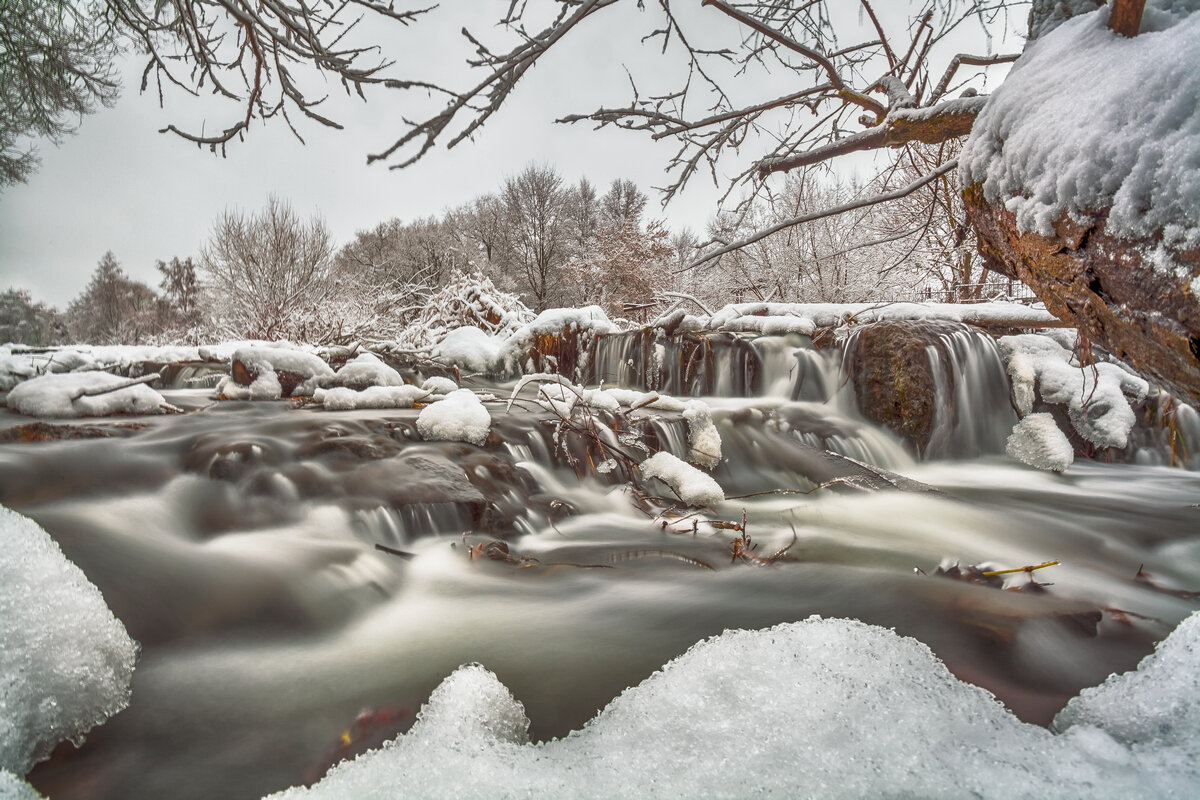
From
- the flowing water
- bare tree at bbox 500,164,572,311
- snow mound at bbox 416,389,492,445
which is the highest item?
bare tree at bbox 500,164,572,311

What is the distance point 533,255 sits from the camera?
2556 centimetres

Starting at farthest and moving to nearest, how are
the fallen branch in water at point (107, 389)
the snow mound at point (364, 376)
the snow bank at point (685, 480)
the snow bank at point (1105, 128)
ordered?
the snow mound at point (364, 376) < the fallen branch in water at point (107, 389) < the snow bank at point (685, 480) < the snow bank at point (1105, 128)

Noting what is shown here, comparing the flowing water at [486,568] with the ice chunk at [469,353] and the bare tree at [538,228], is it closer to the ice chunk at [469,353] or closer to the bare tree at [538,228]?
the ice chunk at [469,353]

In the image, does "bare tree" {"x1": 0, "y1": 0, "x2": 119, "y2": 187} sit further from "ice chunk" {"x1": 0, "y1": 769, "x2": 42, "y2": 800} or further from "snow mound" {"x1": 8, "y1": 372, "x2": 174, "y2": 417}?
"ice chunk" {"x1": 0, "y1": 769, "x2": 42, "y2": 800}

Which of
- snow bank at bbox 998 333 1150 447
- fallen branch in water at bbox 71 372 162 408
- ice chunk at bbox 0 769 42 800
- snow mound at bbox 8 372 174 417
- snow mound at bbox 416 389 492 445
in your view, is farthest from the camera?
snow bank at bbox 998 333 1150 447

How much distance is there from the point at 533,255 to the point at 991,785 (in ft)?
86.2

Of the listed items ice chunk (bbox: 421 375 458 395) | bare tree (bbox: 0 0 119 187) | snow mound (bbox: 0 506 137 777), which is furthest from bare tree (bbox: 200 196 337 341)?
snow mound (bbox: 0 506 137 777)

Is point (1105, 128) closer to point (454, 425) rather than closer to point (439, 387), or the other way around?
point (454, 425)

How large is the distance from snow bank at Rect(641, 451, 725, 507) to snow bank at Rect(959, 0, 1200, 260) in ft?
6.27

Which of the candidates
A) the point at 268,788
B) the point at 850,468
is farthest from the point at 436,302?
the point at 268,788

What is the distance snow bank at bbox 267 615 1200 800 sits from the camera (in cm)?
82

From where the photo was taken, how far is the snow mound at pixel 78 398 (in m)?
3.41

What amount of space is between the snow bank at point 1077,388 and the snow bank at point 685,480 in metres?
3.91

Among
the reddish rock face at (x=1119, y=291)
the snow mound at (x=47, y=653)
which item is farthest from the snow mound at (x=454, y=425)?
the reddish rock face at (x=1119, y=291)
